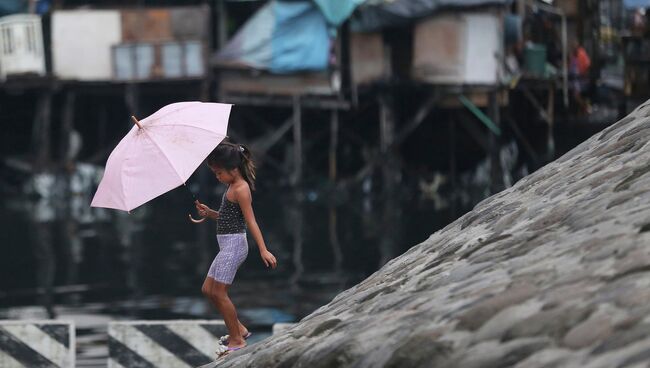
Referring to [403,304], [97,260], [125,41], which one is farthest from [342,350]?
[125,41]

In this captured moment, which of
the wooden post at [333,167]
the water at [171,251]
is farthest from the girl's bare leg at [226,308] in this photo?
the wooden post at [333,167]

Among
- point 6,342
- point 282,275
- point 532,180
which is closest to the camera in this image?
point 532,180

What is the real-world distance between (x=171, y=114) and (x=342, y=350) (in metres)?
2.47

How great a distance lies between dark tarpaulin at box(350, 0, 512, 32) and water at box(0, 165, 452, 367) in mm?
4067

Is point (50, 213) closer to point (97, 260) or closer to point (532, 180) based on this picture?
point (97, 260)

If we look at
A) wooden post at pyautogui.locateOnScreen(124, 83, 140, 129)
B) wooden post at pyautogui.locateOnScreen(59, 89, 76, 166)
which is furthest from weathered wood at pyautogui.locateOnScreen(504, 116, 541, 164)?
wooden post at pyautogui.locateOnScreen(59, 89, 76, 166)

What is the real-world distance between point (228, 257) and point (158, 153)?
0.76 m

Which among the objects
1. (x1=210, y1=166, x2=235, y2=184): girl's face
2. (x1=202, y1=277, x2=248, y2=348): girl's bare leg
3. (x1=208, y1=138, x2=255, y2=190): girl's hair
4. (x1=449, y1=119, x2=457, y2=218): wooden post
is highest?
(x1=208, y1=138, x2=255, y2=190): girl's hair

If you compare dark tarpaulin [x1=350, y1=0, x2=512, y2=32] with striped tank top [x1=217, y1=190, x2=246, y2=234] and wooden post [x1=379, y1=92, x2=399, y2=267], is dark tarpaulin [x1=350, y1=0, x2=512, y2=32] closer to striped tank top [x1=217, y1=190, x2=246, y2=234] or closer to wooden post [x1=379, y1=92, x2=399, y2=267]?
wooden post [x1=379, y1=92, x2=399, y2=267]

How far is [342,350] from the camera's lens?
574 centimetres

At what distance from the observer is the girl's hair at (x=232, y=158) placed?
7863mm

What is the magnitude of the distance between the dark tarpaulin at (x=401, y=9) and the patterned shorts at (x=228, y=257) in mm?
24619

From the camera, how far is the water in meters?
16.2

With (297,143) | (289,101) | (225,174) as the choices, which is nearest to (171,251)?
(297,143)
